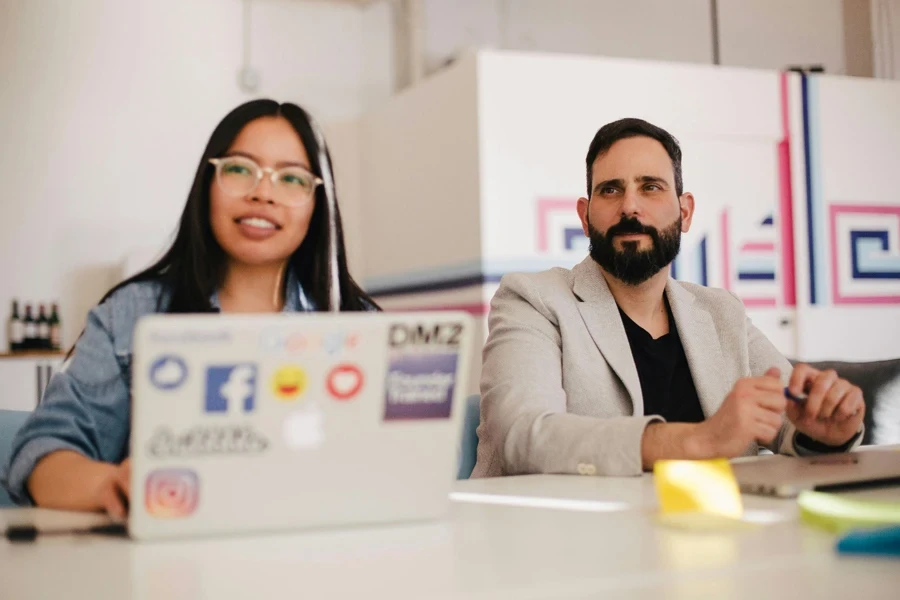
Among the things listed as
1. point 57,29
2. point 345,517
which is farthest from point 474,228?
point 345,517

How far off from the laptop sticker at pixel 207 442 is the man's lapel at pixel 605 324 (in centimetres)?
109

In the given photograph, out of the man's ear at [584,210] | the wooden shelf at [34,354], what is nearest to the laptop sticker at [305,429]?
the man's ear at [584,210]

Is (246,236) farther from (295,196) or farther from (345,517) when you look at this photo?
(345,517)

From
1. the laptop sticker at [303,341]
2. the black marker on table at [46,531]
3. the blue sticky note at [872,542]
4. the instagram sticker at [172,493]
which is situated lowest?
the black marker on table at [46,531]

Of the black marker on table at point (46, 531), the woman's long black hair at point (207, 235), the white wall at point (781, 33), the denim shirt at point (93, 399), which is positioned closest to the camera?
the black marker on table at point (46, 531)

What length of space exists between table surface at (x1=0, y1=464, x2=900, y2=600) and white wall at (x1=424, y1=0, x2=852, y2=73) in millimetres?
5455

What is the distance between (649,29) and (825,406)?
517 cm

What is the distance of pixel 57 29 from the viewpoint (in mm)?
5543

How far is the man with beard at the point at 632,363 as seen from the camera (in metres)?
1.43

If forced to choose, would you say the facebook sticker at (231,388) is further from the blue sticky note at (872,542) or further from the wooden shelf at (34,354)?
the wooden shelf at (34,354)

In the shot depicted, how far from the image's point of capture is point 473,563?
0.78m

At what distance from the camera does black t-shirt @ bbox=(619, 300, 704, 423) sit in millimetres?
1935

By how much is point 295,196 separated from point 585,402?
27.2 inches

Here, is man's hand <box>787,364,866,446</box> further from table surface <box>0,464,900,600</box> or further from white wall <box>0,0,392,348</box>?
white wall <box>0,0,392,348</box>
